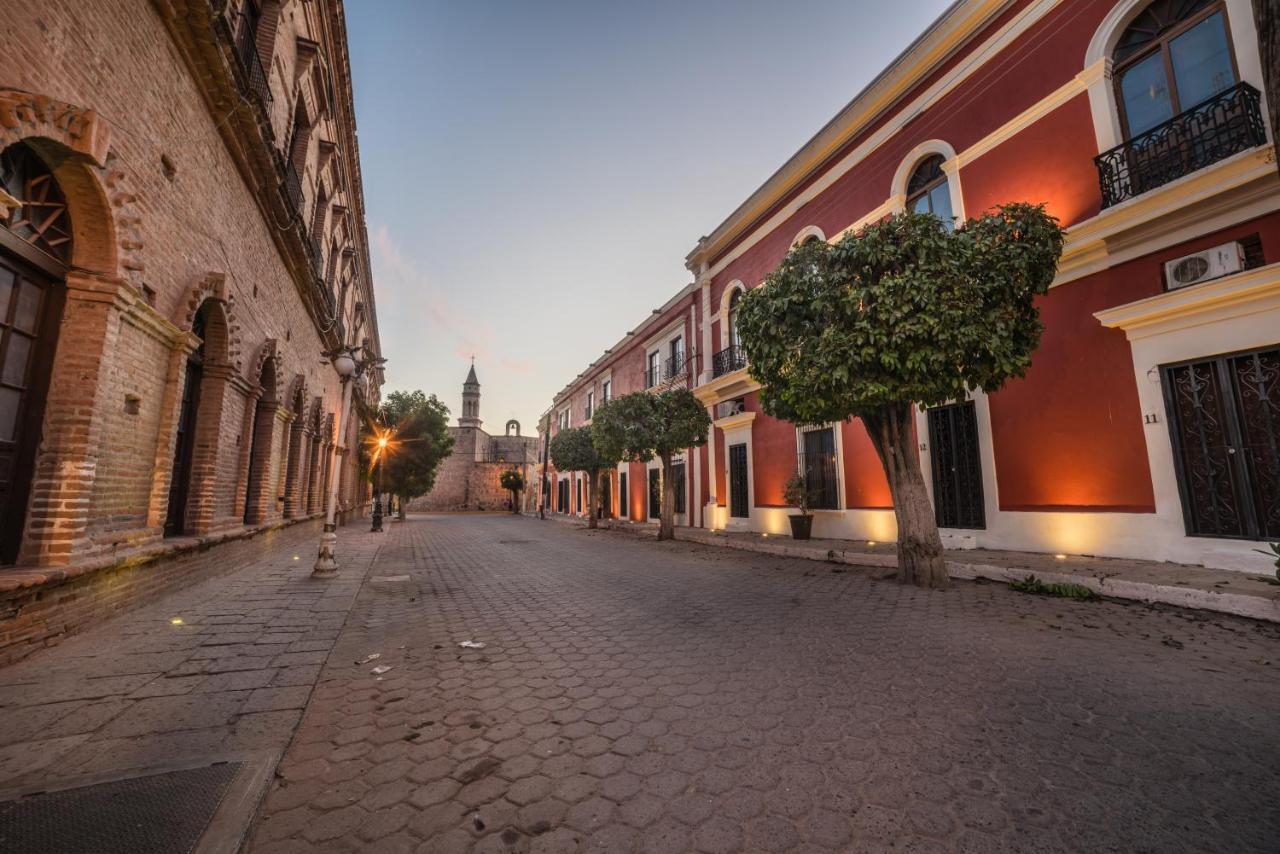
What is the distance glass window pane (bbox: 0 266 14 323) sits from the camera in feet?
11.7

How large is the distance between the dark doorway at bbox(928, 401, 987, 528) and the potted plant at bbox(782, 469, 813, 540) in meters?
3.12

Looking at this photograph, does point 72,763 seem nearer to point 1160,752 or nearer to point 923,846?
point 923,846

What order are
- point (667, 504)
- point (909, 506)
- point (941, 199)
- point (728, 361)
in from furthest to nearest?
point (728, 361) → point (667, 504) → point (941, 199) → point (909, 506)

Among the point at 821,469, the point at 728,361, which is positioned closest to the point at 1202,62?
the point at 821,469

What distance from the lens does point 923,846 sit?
178 centimetres

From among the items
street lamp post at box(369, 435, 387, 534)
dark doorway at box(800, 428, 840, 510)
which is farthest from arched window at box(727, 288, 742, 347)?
street lamp post at box(369, 435, 387, 534)

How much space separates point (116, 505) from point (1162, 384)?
40.5 ft

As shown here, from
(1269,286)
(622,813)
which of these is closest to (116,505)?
(622,813)

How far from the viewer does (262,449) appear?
914 centimetres

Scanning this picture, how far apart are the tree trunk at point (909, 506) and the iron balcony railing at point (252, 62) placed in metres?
9.80

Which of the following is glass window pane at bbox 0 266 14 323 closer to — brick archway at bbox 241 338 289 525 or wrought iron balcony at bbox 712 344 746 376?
brick archway at bbox 241 338 289 525

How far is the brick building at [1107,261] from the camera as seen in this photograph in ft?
20.6

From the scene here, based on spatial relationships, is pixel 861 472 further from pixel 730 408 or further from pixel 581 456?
pixel 581 456

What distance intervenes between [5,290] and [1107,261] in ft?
40.6
